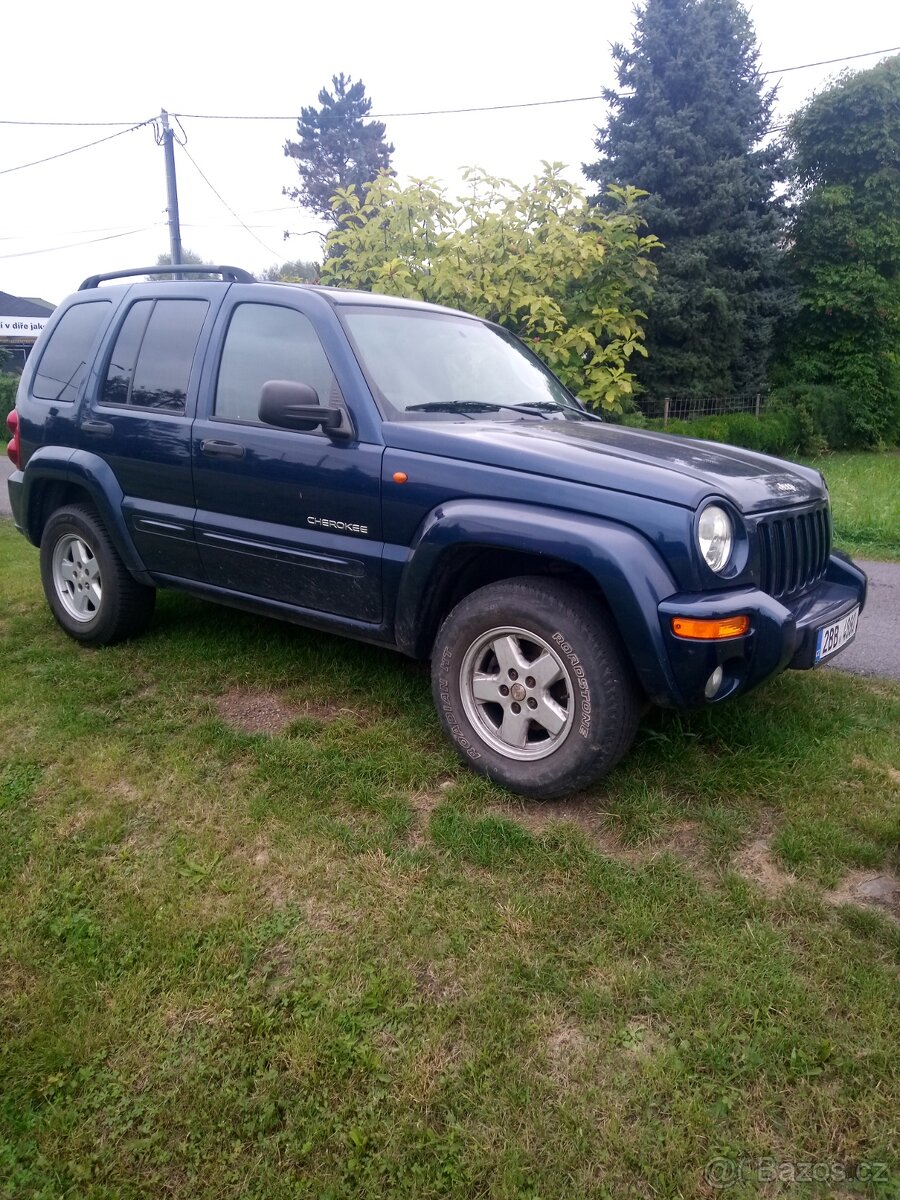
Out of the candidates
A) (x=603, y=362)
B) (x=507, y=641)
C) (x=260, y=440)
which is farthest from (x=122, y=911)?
(x=603, y=362)

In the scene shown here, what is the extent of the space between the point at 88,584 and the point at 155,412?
116 cm

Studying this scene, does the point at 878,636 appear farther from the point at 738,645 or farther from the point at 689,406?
the point at 689,406

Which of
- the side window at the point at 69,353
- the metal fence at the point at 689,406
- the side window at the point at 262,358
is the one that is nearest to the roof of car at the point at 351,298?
the side window at the point at 262,358

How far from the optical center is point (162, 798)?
3.20 metres

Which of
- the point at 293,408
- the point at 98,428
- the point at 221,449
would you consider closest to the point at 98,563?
the point at 98,428

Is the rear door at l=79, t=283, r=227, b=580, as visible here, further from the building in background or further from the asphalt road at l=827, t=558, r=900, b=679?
the building in background

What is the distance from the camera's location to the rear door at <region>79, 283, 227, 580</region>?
4.04 metres

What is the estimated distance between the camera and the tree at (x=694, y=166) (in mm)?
17984

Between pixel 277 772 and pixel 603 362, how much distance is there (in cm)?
473

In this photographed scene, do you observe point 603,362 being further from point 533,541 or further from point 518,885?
point 518,885

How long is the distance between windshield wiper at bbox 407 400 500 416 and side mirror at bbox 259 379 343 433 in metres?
0.39

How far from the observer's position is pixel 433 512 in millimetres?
3227

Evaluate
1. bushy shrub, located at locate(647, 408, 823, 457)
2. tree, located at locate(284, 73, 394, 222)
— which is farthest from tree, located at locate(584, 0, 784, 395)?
tree, located at locate(284, 73, 394, 222)

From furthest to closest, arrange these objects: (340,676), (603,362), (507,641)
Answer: (603,362) → (340,676) → (507,641)
